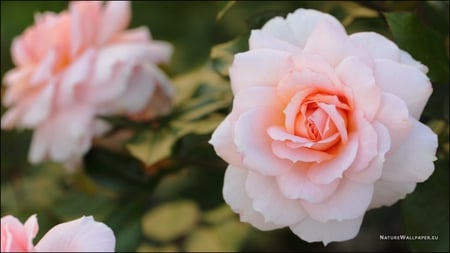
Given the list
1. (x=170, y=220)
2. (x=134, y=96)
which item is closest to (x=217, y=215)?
(x=170, y=220)

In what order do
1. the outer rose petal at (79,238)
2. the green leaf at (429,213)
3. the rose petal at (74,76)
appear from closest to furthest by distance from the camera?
the outer rose petal at (79,238)
the green leaf at (429,213)
the rose petal at (74,76)

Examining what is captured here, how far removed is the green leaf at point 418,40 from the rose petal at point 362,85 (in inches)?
3.6

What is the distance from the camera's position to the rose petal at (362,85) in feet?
1.53

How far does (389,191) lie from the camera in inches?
19.5

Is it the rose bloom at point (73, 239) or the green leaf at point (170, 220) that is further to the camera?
the green leaf at point (170, 220)

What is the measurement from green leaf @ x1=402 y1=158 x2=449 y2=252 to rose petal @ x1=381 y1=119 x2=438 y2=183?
125 millimetres

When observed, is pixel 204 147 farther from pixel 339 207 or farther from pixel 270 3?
pixel 339 207

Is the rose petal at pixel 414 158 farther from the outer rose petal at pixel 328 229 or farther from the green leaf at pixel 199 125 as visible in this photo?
the green leaf at pixel 199 125

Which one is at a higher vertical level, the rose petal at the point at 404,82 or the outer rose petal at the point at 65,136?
the rose petal at the point at 404,82

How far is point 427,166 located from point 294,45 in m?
0.12

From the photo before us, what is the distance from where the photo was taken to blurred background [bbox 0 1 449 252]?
600 millimetres

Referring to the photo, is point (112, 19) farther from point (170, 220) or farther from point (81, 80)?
point (170, 220)

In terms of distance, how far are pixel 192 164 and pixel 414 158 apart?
314 millimetres

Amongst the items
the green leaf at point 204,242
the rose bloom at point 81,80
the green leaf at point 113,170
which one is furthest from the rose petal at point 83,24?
the green leaf at point 204,242
